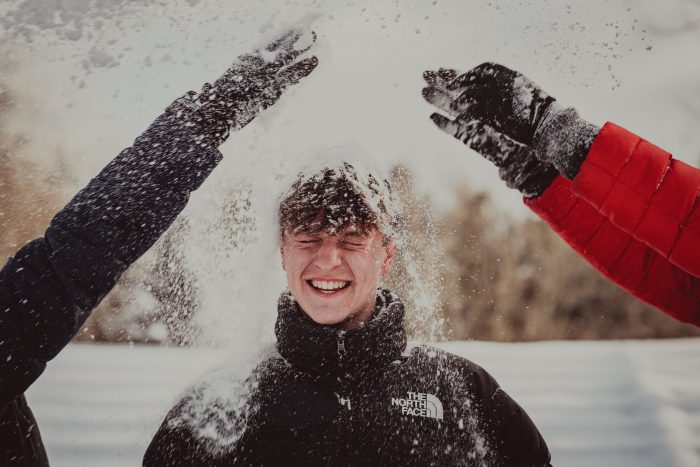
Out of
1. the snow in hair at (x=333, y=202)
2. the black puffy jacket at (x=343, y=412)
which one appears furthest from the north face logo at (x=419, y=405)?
the snow in hair at (x=333, y=202)

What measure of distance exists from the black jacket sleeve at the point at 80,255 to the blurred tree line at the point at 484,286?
356 centimetres

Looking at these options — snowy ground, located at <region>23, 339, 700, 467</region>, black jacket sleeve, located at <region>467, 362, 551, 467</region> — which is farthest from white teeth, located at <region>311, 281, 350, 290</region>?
snowy ground, located at <region>23, 339, 700, 467</region>

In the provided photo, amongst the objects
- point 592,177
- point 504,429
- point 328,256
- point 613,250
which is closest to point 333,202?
point 328,256

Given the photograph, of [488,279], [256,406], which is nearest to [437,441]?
[256,406]

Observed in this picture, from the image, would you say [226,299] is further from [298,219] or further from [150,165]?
[150,165]

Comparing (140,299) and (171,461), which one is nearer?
(171,461)

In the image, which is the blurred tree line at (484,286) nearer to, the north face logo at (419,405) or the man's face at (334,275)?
the man's face at (334,275)

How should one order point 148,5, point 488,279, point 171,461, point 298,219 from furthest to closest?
point 488,279 < point 148,5 < point 298,219 < point 171,461

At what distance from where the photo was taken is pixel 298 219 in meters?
1.66

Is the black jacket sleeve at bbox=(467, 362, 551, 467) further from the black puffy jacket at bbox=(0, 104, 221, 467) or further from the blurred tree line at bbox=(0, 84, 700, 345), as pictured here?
the blurred tree line at bbox=(0, 84, 700, 345)

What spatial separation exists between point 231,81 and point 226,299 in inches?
54.5

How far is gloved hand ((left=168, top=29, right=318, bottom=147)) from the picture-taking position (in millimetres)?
1287

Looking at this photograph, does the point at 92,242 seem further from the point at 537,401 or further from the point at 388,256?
the point at 537,401

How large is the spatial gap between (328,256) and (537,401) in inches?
174
